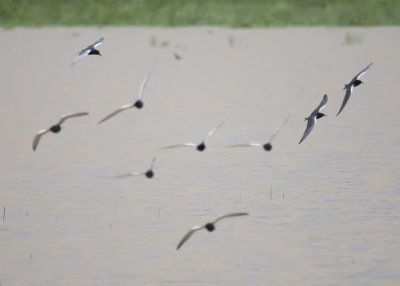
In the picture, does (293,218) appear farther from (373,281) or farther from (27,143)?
(27,143)

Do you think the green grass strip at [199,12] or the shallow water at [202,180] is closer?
the shallow water at [202,180]

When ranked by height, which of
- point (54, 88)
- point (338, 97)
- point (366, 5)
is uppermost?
point (338, 97)

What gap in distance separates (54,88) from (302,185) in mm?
8249

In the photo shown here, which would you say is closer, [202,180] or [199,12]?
[202,180]

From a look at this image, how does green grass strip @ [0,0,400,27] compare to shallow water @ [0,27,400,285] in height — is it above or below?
below

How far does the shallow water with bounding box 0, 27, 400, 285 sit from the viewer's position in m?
7.40

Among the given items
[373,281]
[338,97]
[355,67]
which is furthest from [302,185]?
[355,67]

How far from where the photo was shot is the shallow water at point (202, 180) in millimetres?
7402

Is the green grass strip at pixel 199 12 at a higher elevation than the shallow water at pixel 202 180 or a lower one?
lower

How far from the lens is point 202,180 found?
10125 millimetres

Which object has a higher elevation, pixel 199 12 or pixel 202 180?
pixel 202 180

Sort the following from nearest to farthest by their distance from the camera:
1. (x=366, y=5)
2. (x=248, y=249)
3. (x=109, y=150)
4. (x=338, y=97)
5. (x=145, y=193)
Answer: (x=248, y=249) < (x=145, y=193) < (x=109, y=150) < (x=338, y=97) < (x=366, y=5)

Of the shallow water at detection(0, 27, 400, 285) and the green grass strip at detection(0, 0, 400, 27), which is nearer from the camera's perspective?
the shallow water at detection(0, 27, 400, 285)

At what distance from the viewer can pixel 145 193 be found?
31.5 ft
